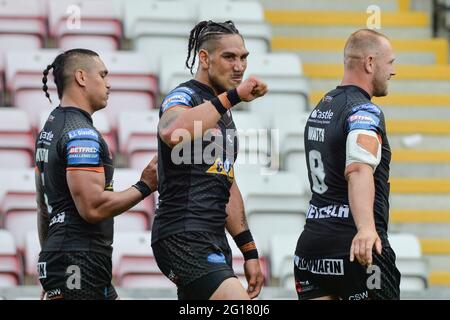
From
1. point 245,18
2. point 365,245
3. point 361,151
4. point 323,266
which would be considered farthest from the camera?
point 245,18

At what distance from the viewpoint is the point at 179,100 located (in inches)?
259

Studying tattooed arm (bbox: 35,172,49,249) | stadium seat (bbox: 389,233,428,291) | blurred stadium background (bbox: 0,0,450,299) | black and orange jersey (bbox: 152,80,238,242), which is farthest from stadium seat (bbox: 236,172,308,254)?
black and orange jersey (bbox: 152,80,238,242)

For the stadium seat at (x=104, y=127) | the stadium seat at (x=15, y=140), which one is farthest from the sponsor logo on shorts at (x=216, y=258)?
the stadium seat at (x=15, y=140)

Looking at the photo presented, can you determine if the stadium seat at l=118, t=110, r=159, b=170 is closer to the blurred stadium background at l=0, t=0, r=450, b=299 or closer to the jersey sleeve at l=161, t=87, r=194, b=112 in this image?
the blurred stadium background at l=0, t=0, r=450, b=299

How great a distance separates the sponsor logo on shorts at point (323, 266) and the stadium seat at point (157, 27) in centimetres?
460

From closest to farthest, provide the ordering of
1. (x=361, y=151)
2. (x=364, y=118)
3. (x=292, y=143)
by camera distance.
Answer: (x=361, y=151), (x=364, y=118), (x=292, y=143)

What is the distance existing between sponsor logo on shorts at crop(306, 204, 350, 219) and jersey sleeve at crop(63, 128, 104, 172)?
1152 mm

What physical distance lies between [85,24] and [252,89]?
5300 millimetres

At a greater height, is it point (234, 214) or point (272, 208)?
point (272, 208)

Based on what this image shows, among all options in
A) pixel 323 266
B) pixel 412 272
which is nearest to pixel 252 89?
pixel 323 266

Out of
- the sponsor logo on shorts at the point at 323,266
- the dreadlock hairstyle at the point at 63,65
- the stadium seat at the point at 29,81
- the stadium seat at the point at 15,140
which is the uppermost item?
the stadium seat at the point at 29,81

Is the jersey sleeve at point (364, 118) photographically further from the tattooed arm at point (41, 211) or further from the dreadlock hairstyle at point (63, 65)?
the tattooed arm at point (41, 211)

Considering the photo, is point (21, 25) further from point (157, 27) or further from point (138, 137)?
point (138, 137)

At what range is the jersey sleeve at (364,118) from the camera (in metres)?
6.60
